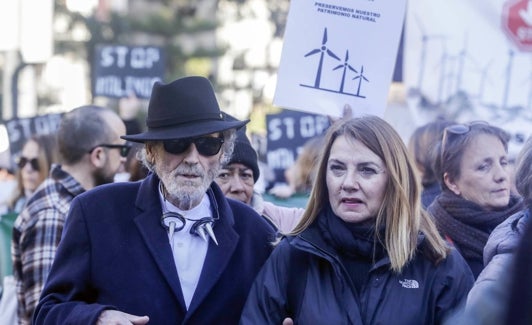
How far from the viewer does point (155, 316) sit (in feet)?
12.3

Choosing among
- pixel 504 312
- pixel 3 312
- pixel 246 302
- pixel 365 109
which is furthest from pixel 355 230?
pixel 3 312

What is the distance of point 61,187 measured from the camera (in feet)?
17.2

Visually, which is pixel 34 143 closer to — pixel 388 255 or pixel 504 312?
pixel 388 255

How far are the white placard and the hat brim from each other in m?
0.94

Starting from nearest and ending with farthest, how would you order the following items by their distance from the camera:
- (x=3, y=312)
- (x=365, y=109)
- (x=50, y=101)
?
1. (x=365, y=109)
2. (x=3, y=312)
3. (x=50, y=101)

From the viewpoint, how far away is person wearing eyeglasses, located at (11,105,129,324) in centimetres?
499

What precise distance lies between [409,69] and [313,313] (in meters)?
4.43

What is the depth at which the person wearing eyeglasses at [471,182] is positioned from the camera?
15.4 ft

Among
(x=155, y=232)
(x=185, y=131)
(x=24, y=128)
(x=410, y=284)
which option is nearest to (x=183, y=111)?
(x=185, y=131)

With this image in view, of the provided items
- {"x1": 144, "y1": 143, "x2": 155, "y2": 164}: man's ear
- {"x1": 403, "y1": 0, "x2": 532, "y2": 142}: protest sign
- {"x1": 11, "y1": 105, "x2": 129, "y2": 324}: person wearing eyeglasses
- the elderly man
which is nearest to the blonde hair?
{"x1": 144, "y1": 143, "x2": 155, "y2": 164}: man's ear

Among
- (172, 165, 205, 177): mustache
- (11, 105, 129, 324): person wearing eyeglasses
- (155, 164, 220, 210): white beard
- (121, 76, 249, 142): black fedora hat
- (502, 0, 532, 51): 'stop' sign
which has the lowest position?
(11, 105, 129, 324): person wearing eyeglasses

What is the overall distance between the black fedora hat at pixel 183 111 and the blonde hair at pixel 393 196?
0.40 meters

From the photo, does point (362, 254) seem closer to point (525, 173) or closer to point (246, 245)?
point (246, 245)

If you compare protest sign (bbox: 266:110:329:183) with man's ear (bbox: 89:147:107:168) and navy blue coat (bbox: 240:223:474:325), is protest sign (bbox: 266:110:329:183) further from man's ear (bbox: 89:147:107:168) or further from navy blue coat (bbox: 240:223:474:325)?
navy blue coat (bbox: 240:223:474:325)
